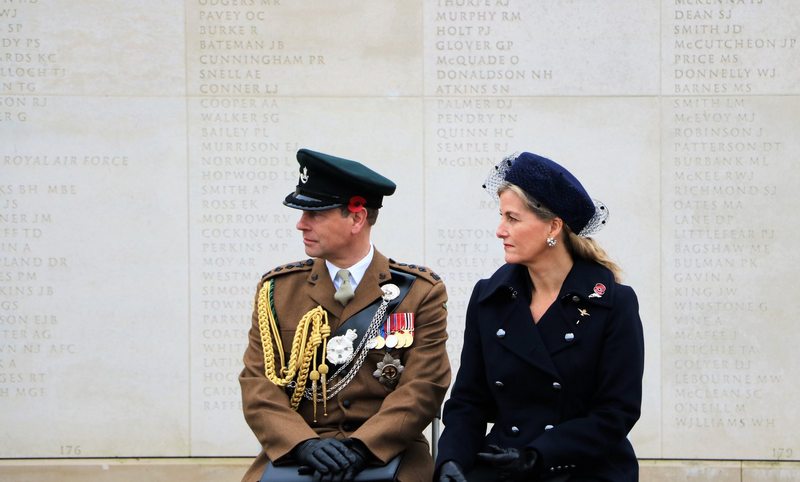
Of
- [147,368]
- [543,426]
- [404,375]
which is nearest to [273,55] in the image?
[147,368]

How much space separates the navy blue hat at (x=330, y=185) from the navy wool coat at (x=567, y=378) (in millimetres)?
660

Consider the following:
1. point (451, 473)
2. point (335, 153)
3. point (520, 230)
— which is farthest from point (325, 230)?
point (335, 153)

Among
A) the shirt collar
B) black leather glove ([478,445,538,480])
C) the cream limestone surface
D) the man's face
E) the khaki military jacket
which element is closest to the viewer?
black leather glove ([478,445,538,480])

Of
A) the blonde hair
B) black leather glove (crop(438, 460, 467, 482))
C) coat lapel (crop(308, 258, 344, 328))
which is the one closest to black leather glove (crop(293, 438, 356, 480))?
black leather glove (crop(438, 460, 467, 482))

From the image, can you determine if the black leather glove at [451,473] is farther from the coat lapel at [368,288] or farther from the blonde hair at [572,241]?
the blonde hair at [572,241]

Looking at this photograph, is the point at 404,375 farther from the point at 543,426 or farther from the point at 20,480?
the point at 20,480

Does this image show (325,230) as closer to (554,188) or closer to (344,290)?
(344,290)

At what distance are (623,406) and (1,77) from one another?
14.4 ft

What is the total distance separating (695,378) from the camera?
6.23 meters

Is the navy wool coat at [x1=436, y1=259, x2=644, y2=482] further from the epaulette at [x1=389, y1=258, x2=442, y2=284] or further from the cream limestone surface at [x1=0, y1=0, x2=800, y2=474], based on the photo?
the cream limestone surface at [x1=0, y1=0, x2=800, y2=474]

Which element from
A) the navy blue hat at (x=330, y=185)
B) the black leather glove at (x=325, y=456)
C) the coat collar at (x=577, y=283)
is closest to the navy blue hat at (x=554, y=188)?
the coat collar at (x=577, y=283)

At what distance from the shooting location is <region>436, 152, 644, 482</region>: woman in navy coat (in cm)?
362

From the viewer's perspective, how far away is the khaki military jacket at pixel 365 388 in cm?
392

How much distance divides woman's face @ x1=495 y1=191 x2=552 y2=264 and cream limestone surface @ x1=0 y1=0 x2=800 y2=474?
8.29ft
